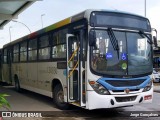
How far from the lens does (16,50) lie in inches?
734

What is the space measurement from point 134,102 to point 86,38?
2.37 metres

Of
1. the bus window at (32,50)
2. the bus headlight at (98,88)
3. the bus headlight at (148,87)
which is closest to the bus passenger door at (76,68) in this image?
the bus headlight at (98,88)

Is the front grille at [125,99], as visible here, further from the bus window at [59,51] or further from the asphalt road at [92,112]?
the bus window at [59,51]

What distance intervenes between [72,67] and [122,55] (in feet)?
5.45

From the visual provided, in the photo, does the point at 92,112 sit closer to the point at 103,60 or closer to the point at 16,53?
the point at 103,60

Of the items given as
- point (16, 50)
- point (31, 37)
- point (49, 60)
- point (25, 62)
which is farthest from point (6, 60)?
point (49, 60)

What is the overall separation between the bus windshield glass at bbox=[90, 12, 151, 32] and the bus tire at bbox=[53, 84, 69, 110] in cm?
305

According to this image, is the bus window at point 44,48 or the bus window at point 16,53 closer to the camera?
the bus window at point 44,48

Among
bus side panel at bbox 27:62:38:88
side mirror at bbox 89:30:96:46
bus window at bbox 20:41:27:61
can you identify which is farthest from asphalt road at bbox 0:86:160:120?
bus window at bbox 20:41:27:61

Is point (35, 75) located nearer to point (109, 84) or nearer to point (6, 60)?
point (109, 84)

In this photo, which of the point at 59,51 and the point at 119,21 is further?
the point at 59,51

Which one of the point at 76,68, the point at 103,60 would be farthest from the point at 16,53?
the point at 103,60

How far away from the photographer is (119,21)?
10.1 metres

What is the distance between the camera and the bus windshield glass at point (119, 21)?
32.1 feet
